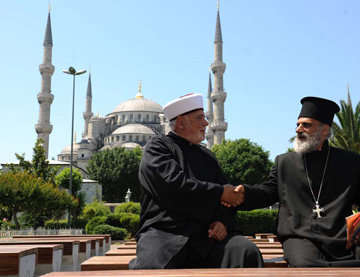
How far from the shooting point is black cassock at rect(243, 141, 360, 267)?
3.00m

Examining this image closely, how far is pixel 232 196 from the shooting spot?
3225 mm

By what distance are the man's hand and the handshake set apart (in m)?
0.21

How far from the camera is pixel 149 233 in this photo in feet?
10.0

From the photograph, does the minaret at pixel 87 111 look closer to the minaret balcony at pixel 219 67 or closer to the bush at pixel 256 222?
the minaret balcony at pixel 219 67

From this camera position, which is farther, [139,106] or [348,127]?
[139,106]

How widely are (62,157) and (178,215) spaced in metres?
90.9

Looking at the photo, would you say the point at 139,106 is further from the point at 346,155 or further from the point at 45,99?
the point at 346,155

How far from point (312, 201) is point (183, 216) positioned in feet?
3.17

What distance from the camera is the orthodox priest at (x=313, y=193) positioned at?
9.87ft

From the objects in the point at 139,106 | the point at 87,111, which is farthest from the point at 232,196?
the point at 87,111

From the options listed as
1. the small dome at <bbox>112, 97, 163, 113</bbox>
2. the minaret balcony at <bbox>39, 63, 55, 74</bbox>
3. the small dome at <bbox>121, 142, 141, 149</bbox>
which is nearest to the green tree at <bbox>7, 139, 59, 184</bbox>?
the minaret balcony at <bbox>39, 63, 55, 74</bbox>

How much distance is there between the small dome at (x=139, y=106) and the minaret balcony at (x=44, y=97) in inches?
1615

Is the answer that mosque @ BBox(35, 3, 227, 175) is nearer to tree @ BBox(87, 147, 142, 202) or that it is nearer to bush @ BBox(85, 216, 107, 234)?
tree @ BBox(87, 147, 142, 202)

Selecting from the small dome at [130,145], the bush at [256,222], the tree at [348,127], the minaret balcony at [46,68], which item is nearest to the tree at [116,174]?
the minaret balcony at [46,68]
